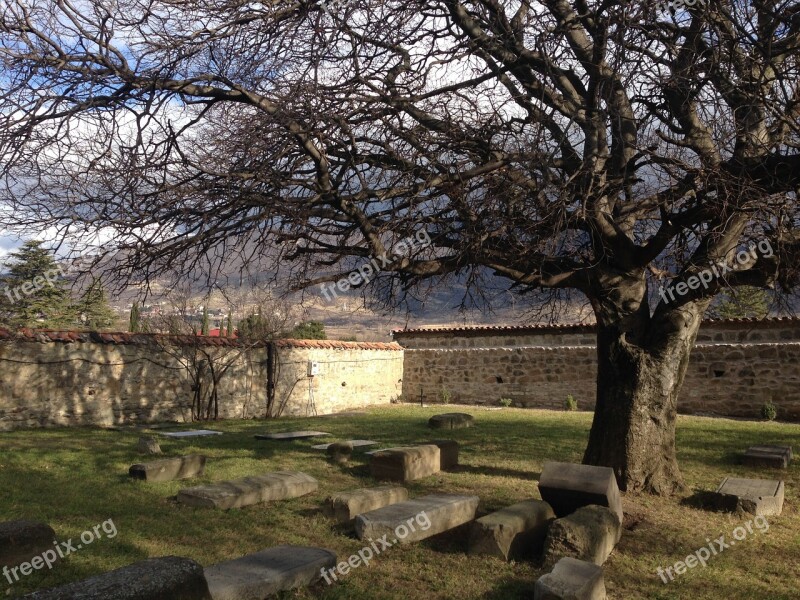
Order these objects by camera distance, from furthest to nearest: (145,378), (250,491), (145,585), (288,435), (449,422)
→ (145,378) → (449,422) → (288,435) → (250,491) → (145,585)

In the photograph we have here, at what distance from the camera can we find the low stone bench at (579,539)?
442 cm

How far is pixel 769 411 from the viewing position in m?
13.9

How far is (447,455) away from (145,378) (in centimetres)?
775

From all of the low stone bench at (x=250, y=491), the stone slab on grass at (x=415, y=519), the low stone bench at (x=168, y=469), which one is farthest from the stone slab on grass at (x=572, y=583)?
the low stone bench at (x=168, y=469)

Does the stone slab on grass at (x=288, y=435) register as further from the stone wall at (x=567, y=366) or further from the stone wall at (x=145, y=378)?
the stone wall at (x=567, y=366)

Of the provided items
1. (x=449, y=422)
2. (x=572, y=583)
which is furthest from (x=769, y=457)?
(x=572, y=583)


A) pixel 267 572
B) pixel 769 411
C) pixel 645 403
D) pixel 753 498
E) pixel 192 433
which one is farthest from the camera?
pixel 769 411

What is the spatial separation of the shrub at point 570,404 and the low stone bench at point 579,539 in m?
12.0

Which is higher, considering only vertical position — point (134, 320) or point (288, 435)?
point (134, 320)

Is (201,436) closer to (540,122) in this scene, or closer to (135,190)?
(135,190)

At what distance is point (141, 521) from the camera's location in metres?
5.36

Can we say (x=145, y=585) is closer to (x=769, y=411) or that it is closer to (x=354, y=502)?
(x=354, y=502)

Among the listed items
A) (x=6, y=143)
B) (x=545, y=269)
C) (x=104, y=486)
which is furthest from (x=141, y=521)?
(x=545, y=269)

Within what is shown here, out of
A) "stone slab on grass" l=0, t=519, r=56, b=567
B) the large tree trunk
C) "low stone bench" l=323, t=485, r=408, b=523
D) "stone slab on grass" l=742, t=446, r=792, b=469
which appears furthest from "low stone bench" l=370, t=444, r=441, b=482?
"stone slab on grass" l=742, t=446, r=792, b=469
